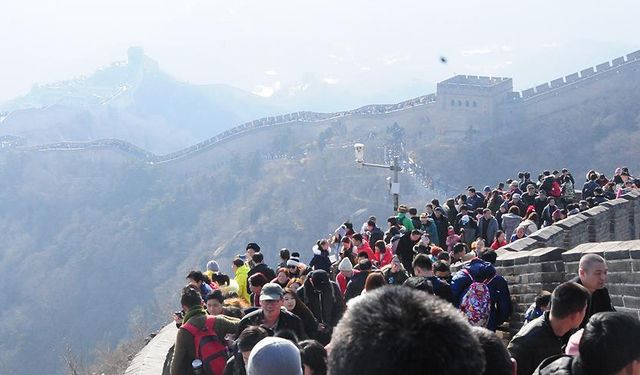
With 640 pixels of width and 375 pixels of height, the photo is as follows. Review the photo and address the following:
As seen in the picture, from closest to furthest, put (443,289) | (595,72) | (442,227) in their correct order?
1. (443,289)
2. (442,227)
3. (595,72)

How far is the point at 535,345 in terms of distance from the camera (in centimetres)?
449

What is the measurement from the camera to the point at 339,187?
66125 mm

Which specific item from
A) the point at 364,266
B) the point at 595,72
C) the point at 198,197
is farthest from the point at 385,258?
the point at 198,197

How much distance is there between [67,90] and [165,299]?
280 feet

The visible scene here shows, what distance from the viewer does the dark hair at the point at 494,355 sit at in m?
3.53

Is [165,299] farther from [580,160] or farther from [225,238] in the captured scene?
[580,160]

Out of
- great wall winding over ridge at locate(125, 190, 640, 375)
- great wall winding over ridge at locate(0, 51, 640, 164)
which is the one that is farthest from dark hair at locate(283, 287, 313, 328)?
great wall winding over ridge at locate(0, 51, 640, 164)

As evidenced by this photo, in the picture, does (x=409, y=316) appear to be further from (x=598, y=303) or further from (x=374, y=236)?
(x=374, y=236)

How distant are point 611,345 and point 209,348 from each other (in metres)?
3.20

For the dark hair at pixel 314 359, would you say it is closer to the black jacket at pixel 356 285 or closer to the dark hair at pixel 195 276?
the black jacket at pixel 356 285

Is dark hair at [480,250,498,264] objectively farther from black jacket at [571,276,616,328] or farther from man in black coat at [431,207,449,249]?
man in black coat at [431,207,449,249]

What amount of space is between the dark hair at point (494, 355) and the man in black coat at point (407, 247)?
7.22 metres

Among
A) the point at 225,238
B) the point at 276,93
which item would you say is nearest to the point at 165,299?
the point at 225,238

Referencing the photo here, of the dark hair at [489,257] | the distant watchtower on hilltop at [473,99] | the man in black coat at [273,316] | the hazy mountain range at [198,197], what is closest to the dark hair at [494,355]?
the man in black coat at [273,316]
